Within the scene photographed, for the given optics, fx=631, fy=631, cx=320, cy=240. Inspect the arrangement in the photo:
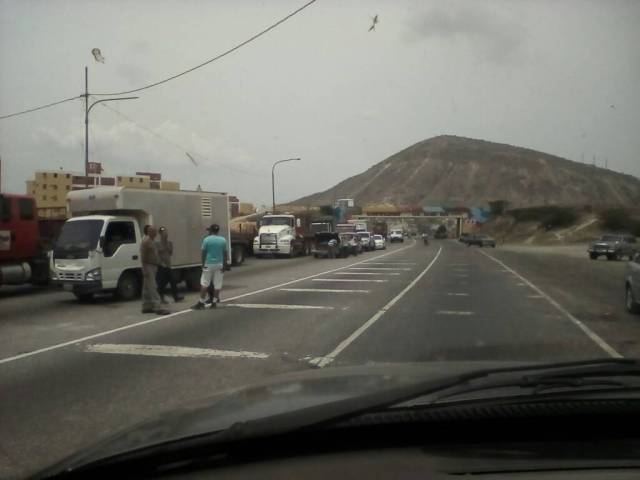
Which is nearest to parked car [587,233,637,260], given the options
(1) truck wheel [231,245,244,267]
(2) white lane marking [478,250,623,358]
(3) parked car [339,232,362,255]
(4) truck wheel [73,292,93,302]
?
(3) parked car [339,232,362,255]

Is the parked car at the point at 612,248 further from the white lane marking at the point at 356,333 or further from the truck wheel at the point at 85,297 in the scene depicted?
the truck wheel at the point at 85,297

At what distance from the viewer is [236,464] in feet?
8.07

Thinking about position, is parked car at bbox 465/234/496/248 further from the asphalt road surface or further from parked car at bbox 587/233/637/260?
the asphalt road surface

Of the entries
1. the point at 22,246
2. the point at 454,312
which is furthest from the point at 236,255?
the point at 454,312

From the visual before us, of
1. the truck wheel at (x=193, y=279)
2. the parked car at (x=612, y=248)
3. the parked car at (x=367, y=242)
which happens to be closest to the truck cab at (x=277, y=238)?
the parked car at (x=367, y=242)

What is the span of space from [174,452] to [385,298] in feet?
44.4

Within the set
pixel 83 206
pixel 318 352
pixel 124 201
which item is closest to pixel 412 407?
pixel 318 352

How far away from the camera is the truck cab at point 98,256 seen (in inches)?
582

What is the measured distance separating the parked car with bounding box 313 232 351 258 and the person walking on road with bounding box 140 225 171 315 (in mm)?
27141

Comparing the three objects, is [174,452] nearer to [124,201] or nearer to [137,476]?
[137,476]

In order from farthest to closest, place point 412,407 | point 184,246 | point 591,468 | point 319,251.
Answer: point 319,251
point 184,246
point 412,407
point 591,468

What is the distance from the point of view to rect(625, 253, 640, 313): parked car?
489 inches

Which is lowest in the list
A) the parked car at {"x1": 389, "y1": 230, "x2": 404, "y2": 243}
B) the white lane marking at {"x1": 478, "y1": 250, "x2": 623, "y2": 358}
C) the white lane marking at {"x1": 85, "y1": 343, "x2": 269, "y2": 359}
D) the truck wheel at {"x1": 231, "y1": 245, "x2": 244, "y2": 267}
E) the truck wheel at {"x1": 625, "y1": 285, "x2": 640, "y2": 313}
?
the white lane marking at {"x1": 478, "y1": 250, "x2": 623, "y2": 358}

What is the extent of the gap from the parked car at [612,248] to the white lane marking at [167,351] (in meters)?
34.1
